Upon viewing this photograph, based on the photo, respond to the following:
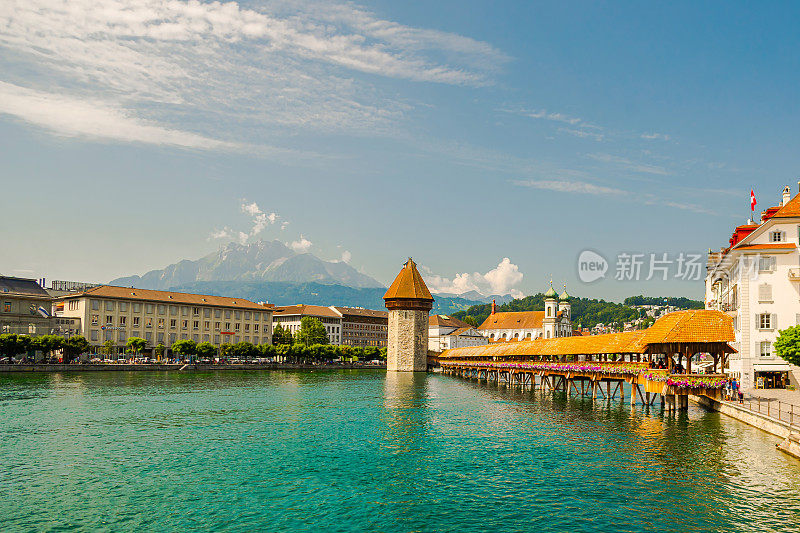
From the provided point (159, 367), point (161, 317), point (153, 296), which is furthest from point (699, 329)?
point (153, 296)

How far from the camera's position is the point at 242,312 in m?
150

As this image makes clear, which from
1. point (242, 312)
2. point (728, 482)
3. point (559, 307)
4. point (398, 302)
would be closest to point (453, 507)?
point (728, 482)

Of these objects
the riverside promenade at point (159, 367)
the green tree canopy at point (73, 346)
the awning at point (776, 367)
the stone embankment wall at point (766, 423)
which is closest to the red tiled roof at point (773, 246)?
the awning at point (776, 367)

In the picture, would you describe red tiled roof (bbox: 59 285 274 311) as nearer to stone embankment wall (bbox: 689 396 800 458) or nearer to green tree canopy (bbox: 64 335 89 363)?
green tree canopy (bbox: 64 335 89 363)

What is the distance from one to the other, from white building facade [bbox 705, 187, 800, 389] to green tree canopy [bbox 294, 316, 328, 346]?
373ft

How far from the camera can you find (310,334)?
156250 millimetres

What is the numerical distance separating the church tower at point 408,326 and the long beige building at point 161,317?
44.3m

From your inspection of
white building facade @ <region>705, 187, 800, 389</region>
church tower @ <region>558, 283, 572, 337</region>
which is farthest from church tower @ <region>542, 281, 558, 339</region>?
white building facade @ <region>705, 187, 800, 389</region>

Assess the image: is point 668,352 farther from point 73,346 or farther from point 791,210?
point 73,346

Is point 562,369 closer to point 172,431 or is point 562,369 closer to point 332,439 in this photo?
point 332,439

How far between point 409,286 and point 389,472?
96.0 meters

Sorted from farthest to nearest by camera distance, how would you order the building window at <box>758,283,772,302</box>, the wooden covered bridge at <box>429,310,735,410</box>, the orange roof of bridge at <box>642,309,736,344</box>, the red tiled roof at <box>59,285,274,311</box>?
the red tiled roof at <box>59,285,274,311</box>, the building window at <box>758,283,772,302</box>, the wooden covered bridge at <box>429,310,735,410</box>, the orange roof of bridge at <box>642,309,736,344</box>

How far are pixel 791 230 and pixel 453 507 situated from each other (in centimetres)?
4105

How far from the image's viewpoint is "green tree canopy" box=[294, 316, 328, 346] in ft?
508
